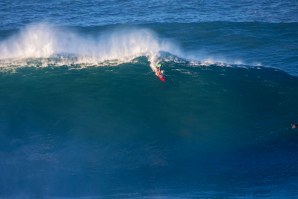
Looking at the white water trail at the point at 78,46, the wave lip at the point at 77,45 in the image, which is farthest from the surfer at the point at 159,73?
the wave lip at the point at 77,45

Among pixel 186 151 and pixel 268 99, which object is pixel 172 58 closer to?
pixel 268 99

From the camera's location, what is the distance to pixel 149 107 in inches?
1967

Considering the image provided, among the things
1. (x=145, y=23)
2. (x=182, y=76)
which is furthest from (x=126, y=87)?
(x=145, y=23)

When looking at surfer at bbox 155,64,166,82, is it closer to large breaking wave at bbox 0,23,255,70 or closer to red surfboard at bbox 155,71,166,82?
red surfboard at bbox 155,71,166,82

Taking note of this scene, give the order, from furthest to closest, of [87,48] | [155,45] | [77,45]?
1. [77,45]
2. [155,45]
3. [87,48]

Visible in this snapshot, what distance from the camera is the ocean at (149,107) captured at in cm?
3953

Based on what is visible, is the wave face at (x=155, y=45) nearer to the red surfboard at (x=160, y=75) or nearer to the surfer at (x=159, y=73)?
the surfer at (x=159, y=73)

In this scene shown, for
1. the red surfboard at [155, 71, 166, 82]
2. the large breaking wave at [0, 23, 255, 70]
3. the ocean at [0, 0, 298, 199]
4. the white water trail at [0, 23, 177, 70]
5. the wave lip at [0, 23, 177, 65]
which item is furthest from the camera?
the wave lip at [0, 23, 177, 65]

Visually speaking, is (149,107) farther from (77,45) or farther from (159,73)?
(77,45)

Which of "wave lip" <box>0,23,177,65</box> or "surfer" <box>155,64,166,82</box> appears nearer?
"surfer" <box>155,64,166,82</box>

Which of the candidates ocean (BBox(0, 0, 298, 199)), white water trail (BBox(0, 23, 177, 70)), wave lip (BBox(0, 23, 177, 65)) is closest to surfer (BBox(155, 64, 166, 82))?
ocean (BBox(0, 0, 298, 199))

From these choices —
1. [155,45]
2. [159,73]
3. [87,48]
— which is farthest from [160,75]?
[87,48]

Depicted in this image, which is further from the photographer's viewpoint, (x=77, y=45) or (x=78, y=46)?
(x=77, y=45)

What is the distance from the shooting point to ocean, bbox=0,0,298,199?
3953 centimetres
